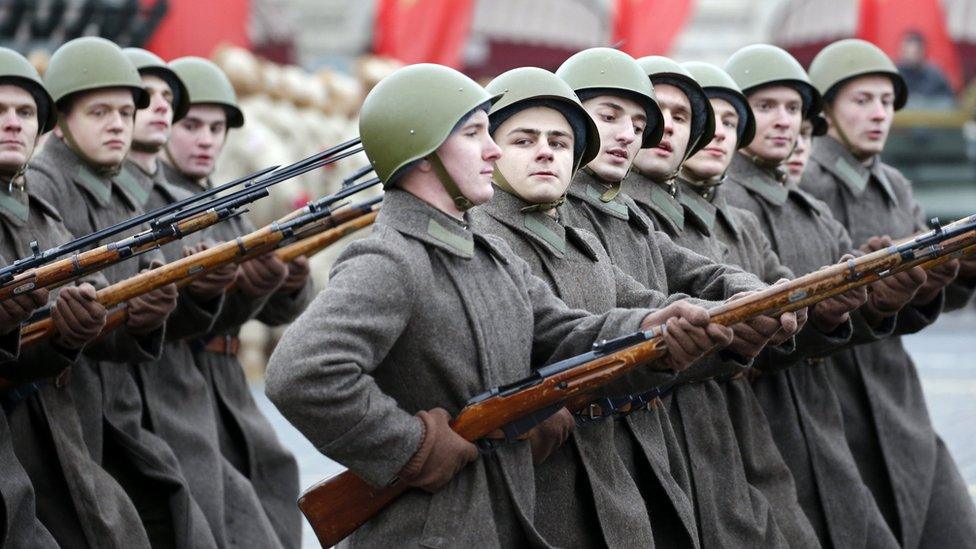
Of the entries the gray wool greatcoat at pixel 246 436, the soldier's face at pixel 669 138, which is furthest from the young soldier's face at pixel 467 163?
the gray wool greatcoat at pixel 246 436

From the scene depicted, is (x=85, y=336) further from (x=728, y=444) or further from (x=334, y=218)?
(x=728, y=444)

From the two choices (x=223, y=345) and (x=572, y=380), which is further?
(x=223, y=345)

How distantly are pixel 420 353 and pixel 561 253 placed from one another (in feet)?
3.02

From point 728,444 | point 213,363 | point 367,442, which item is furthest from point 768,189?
point 367,442

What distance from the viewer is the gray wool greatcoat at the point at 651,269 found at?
695cm

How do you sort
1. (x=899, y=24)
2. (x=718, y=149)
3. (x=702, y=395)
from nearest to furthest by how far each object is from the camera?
(x=702, y=395), (x=718, y=149), (x=899, y=24)

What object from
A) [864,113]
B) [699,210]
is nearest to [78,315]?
[699,210]

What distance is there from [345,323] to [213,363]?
4.24m

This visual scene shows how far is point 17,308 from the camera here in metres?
7.25

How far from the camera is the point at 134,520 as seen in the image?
26.9 feet

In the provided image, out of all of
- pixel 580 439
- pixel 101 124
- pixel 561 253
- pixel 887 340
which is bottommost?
pixel 580 439

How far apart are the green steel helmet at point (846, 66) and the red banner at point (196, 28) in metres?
12.5

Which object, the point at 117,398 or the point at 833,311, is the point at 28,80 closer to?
the point at 117,398

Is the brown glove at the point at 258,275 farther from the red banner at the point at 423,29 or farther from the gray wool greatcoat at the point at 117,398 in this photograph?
the red banner at the point at 423,29
